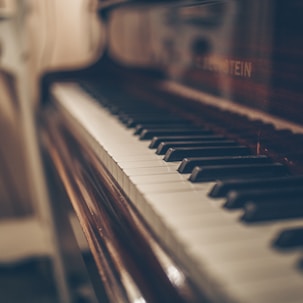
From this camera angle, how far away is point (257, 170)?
28.4 inches

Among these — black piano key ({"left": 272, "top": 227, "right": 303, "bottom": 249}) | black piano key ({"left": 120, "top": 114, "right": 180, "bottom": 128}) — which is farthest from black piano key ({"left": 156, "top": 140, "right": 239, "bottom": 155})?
black piano key ({"left": 272, "top": 227, "right": 303, "bottom": 249})

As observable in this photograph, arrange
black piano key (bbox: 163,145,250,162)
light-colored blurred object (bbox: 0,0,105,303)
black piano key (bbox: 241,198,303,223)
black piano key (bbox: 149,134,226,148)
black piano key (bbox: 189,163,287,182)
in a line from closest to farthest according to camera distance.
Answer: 1. black piano key (bbox: 241,198,303,223)
2. black piano key (bbox: 189,163,287,182)
3. black piano key (bbox: 163,145,250,162)
4. black piano key (bbox: 149,134,226,148)
5. light-colored blurred object (bbox: 0,0,105,303)

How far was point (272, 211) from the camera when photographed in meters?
0.54

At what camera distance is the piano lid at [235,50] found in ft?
2.83

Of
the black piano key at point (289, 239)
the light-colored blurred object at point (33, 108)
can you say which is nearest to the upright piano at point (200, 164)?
the black piano key at point (289, 239)

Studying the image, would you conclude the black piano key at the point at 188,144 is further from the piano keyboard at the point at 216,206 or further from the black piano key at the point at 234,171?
the black piano key at the point at 234,171

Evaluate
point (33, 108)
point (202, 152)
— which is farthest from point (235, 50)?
point (33, 108)

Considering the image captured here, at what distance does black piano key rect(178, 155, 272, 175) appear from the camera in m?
0.75

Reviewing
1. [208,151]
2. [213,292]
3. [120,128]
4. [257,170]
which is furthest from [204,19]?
[213,292]

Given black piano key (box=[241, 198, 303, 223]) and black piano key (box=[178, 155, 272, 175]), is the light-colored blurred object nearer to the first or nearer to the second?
black piano key (box=[178, 155, 272, 175])

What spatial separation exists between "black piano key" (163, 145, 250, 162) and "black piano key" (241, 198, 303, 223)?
281 mm

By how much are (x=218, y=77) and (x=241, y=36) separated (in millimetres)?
141

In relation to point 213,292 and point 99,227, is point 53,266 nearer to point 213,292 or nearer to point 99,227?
point 99,227

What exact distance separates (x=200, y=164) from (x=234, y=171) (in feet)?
0.21
